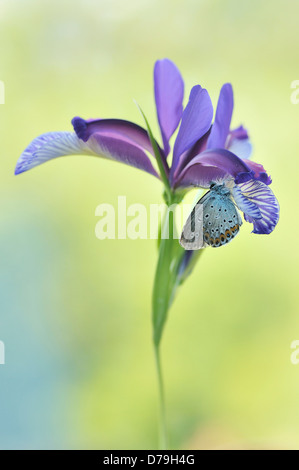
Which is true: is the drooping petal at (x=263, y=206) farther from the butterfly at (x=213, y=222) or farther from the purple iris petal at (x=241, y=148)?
the purple iris petal at (x=241, y=148)

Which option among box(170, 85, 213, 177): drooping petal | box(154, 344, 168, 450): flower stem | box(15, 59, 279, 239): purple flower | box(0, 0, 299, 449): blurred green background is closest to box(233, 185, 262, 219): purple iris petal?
box(15, 59, 279, 239): purple flower

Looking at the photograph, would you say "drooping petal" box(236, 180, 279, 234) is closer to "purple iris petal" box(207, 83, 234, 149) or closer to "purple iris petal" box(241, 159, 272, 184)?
"purple iris petal" box(241, 159, 272, 184)

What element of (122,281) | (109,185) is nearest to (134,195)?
(109,185)

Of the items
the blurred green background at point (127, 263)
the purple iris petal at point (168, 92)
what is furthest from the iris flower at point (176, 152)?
the blurred green background at point (127, 263)

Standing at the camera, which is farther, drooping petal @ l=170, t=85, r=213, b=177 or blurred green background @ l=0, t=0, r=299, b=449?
blurred green background @ l=0, t=0, r=299, b=449

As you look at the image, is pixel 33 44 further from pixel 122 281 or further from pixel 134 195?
pixel 122 281

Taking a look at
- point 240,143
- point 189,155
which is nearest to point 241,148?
point 240,143

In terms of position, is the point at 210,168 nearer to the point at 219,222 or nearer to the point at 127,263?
the point at 219,222
